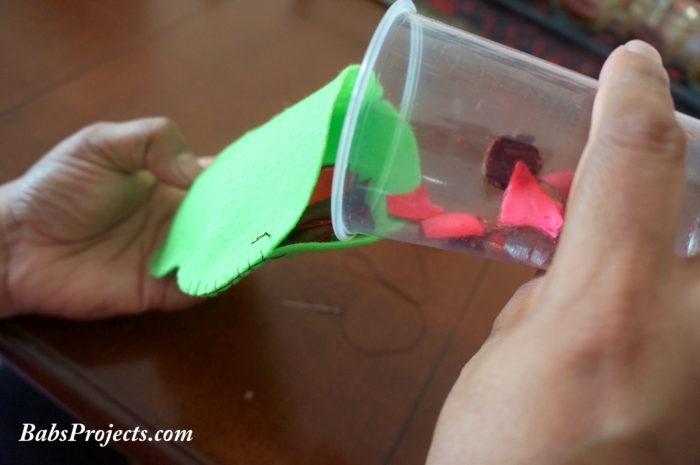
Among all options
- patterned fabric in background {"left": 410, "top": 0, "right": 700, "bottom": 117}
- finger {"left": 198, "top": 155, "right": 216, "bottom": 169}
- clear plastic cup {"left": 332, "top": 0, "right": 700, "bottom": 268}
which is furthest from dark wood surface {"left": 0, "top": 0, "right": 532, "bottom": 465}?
patterned fabric in background {"left": 410, "top": 0, "right": 700, "bottom": 117}

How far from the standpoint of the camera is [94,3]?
694 mm

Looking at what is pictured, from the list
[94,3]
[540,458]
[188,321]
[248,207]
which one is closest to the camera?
[540,458]

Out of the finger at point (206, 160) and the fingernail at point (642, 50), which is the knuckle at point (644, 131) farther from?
the finger at point (206, 160)

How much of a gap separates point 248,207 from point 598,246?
23 centimetres

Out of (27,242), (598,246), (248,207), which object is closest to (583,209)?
(598,246)

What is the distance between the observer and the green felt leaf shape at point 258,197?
1.08ft

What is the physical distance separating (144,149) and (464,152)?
32 centimetres

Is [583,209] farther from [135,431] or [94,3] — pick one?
[94,3]

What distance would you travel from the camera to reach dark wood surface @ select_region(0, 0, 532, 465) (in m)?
0.44

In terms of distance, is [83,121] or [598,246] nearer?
[598,246]

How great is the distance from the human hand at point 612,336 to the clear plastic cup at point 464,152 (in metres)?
0.06

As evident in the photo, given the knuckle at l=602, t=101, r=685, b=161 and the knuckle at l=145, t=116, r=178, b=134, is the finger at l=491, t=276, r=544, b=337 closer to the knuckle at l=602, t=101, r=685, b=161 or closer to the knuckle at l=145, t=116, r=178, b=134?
the knuckle at l=602, t=101, r=685, b=161

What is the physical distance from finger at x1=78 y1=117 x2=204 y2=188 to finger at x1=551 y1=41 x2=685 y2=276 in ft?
1.21

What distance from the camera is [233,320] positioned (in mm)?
494
